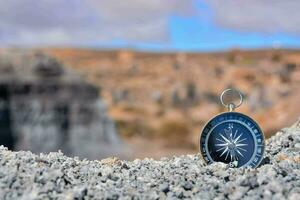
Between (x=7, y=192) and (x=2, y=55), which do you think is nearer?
(x=7, y=192)

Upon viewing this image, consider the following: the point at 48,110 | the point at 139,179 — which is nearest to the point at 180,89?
the point at 48,110

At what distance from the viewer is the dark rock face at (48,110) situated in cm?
2811

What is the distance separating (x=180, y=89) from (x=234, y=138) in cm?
6169

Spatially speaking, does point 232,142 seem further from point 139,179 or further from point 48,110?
point 48,110

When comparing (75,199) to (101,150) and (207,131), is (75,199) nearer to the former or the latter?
(207,131)

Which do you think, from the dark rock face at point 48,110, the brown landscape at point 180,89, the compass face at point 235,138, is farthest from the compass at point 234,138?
the brown landscape at point 180,89

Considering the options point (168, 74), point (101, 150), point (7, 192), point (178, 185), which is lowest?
point (7, 192)

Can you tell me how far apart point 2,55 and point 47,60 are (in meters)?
1.85

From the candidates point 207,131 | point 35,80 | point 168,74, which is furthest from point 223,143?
point 168,74

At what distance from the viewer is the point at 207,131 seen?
596 centimetres

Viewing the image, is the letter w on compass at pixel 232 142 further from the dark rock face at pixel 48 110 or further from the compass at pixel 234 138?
the dark rock face at pixel 48 110

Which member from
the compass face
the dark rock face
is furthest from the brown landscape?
the compass face

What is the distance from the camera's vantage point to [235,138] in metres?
5.93

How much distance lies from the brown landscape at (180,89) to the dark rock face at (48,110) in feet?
10.8
